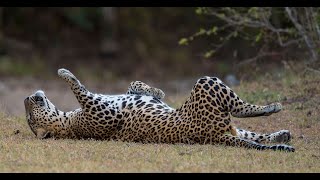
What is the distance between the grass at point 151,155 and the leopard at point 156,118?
200mm

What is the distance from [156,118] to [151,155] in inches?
43.8

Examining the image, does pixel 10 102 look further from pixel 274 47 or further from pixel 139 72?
pixel 139 72

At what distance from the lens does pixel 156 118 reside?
9211 mm

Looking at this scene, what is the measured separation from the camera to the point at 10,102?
16.4m

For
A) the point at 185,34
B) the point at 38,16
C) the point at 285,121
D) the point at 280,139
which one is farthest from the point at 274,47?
the point at 38,16

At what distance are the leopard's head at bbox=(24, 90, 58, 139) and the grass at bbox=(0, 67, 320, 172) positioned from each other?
0.51 ft

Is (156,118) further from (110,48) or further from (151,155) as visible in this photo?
(110,48)

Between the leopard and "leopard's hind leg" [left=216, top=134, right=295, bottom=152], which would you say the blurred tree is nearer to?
the leopard

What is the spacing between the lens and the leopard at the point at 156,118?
8.88 meters

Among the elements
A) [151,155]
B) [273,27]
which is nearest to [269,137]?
[151,155]

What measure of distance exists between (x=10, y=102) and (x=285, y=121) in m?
7.35

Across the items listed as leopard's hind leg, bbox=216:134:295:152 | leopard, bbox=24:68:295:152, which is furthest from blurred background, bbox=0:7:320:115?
leopard's hind leg, bbox=216:134:295:152

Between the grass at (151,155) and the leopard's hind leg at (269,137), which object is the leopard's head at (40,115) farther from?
the leopard's hind leg at (269,137)

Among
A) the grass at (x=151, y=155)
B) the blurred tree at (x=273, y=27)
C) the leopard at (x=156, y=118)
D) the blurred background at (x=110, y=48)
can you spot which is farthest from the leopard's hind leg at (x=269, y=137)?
the blurred background at (x=110, y=48)
